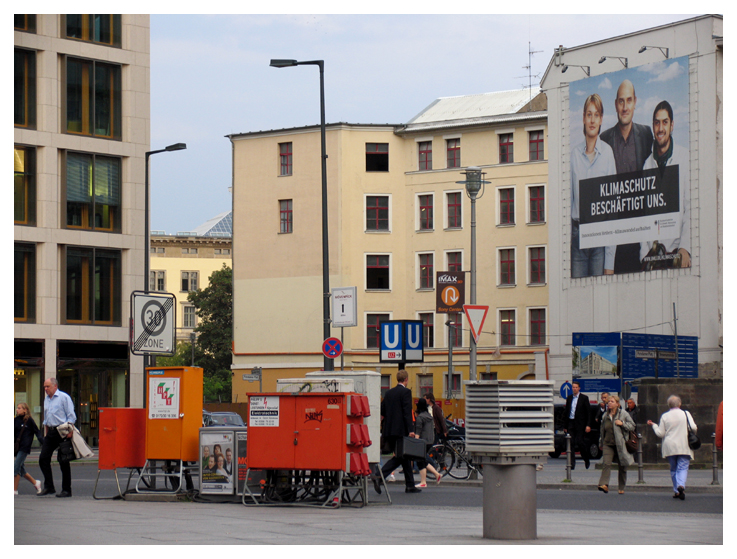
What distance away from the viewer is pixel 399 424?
65.9 feet

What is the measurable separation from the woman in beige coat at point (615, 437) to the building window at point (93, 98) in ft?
91.7

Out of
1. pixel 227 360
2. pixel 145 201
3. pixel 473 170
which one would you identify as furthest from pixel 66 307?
pixel 227 360

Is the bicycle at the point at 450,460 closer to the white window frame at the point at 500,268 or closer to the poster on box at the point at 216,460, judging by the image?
the poster on box at the point at 216,460

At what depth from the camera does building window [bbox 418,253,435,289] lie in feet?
247

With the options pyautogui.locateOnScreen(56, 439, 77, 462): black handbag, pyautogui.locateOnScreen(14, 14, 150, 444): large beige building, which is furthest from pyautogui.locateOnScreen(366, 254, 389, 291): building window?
pyautogui.locateOnScreen(56, 439, 77, 462): black handbag

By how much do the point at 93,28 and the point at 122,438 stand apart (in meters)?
29.1

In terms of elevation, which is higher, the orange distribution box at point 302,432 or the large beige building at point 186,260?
the large beige building at point 186,260

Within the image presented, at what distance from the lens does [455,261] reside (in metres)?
74.9

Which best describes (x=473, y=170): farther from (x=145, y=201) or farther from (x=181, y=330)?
(x=181, y=330)

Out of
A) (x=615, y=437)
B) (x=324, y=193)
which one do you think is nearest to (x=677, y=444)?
(x=615, y=437)

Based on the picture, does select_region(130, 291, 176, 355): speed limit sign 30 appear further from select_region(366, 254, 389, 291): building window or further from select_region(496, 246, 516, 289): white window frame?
select_region(366, 254, 389, 291): building window

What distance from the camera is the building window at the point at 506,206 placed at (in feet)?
243

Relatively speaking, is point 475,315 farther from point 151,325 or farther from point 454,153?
point 454,153

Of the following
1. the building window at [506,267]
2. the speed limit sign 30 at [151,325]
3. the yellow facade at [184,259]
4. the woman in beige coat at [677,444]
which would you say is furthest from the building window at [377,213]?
the speed limit sign 30 at [151,325]
